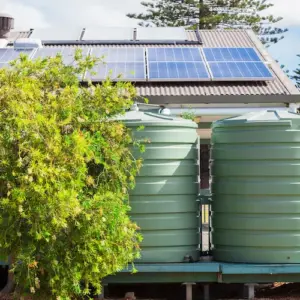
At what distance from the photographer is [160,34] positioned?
21.5 metres

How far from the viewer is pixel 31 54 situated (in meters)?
18.4

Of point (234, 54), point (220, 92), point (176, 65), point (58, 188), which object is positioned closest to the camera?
point (58, 188)

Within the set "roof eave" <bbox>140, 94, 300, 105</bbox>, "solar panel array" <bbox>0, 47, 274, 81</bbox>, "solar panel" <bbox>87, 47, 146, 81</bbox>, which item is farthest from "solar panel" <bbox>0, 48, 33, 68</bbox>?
"roof eave" <bbox>140, 94, 300, 105</bbox>

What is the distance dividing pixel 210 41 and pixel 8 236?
14.7 metres

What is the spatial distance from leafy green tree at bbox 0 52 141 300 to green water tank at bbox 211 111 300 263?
50.3 inches

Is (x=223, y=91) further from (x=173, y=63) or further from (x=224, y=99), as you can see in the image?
(x=173, y=63)

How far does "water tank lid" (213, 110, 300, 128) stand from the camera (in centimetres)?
873

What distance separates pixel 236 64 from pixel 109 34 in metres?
4.78

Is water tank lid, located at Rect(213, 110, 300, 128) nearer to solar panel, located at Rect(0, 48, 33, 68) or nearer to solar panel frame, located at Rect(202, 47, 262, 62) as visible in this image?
solar panel, located at Rect(0, 48, 33, 68)

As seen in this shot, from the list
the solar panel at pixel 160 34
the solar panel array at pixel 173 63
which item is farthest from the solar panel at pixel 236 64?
the solar panel at pixel 160 34

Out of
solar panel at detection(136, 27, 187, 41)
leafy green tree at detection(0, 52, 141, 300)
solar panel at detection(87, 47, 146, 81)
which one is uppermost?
solar panel at detection(136, 27, 187, 41)

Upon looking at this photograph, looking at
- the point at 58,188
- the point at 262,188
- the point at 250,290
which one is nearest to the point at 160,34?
the point at 262,188

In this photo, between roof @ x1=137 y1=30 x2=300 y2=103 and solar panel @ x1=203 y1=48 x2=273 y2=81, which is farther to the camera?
solar panel @ x1=203 y1=48 x2=273 y2=81

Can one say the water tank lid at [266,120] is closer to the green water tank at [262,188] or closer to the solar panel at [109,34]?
the green water tank at [262,188]
